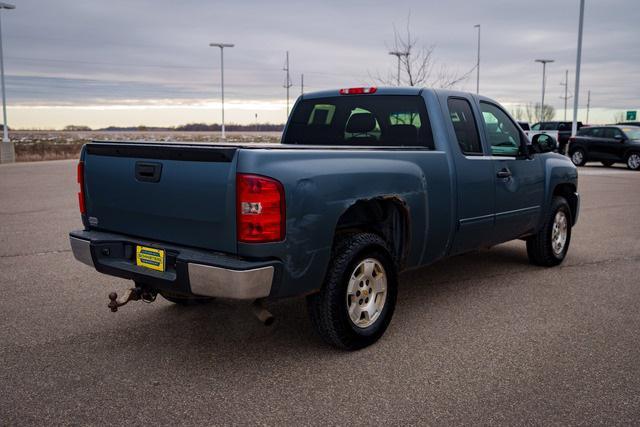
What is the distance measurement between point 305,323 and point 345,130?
1790mm

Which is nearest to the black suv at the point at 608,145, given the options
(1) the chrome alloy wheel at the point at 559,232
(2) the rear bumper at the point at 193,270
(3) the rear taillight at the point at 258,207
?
(1) the chrome alloy wheel at the point at 559,232

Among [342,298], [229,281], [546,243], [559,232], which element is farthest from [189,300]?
[559,232]

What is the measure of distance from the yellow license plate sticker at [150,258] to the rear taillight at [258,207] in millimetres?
636

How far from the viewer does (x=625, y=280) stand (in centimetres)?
639

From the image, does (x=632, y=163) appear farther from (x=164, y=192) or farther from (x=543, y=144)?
(x=164, y=192)

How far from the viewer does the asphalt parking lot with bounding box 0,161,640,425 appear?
3438mm

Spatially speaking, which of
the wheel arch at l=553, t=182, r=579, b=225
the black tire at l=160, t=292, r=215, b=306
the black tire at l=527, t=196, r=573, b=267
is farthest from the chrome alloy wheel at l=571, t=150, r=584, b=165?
the black tire at l=160, t=292, r=215, b=306

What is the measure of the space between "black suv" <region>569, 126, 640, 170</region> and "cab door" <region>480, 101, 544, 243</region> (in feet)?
66.9

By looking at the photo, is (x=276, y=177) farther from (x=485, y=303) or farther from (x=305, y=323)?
(x=485, y=303)

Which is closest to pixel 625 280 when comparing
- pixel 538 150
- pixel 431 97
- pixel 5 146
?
pixel 538 150

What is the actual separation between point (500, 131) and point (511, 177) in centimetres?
53

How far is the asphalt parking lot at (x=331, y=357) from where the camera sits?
3438 mm

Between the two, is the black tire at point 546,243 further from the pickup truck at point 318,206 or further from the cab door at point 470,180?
the cab door at point 470,180

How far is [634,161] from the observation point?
24250 mm
